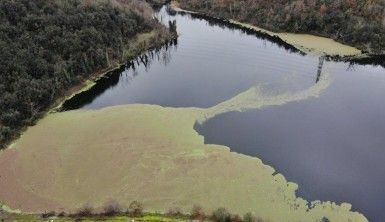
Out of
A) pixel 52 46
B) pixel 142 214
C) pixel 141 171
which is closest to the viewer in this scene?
pixel 142 214

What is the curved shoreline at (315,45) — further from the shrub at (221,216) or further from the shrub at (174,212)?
the shrub at (174,212)

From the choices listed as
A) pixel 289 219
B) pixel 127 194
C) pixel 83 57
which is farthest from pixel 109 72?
pixel 289 219

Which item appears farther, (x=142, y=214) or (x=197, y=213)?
(x=142, y=214)

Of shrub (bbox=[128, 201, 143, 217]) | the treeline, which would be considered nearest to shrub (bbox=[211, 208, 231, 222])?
the treeline

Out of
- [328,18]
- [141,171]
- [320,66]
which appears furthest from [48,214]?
[328,18]

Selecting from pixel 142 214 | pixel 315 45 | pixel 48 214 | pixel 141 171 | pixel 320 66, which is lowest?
pixel 48 214

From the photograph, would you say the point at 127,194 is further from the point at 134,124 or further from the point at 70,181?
the point at 134,124

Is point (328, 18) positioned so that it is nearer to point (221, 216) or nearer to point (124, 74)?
point (124, 74)

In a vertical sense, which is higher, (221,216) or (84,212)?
(221,216)
